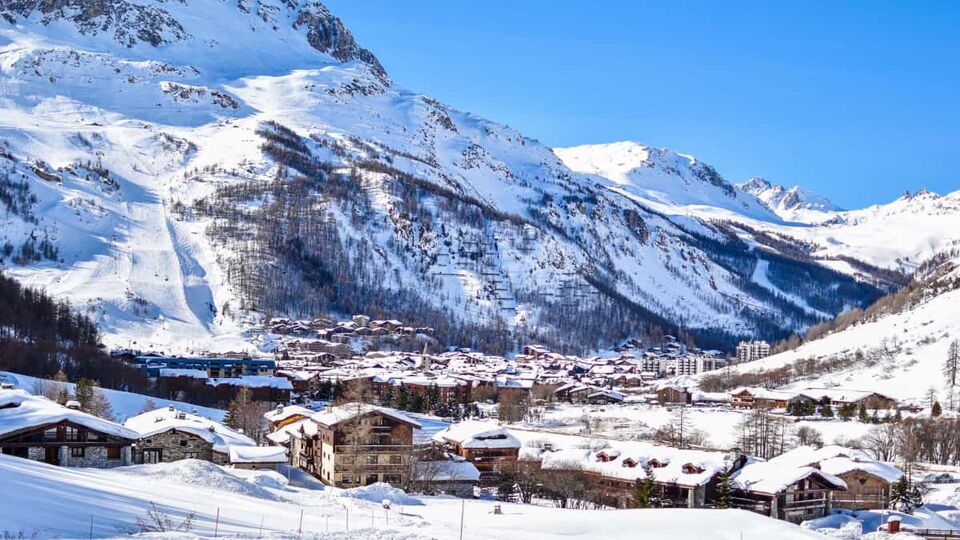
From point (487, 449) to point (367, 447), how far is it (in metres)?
7.61

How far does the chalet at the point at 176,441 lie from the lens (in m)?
45.2

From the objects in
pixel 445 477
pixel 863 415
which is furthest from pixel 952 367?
pixel 445 477

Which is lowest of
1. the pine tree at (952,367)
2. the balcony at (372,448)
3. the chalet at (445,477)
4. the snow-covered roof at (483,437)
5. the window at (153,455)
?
the chalet at (445,477)

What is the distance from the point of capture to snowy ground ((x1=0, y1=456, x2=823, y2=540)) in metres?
21.7

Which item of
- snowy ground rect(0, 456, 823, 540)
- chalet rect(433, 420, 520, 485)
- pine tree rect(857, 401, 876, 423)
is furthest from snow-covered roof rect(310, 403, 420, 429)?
pine tree rect(857, 401, 876, 423)

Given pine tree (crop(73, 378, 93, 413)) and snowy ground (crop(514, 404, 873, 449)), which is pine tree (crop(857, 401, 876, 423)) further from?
pine tree (crop(73, 378, 93, 413))

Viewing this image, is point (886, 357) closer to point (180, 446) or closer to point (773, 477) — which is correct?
point (773, 477)

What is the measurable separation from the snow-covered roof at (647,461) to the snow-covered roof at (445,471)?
200 inches

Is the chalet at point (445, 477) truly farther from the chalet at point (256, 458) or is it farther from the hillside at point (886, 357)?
the hillside at point (886, 357)

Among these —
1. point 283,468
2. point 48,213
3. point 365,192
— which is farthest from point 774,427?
point 365,192

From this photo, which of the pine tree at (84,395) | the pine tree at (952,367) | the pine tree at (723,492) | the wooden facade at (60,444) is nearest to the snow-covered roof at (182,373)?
the pine tree at (84,395)

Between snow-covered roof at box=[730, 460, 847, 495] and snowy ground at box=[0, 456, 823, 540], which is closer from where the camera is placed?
snowy ground at box=[0, 456, 823, 540]

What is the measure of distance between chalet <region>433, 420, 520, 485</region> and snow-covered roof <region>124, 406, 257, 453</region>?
11.2 meters

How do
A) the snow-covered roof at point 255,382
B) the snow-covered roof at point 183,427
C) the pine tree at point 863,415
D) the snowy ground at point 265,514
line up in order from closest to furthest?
A: the snowy ground at point 265,514 → the snow-covered roof at point 183,427 → the pine tree at point 863,415 → the snow-covered roof at point 255,382
